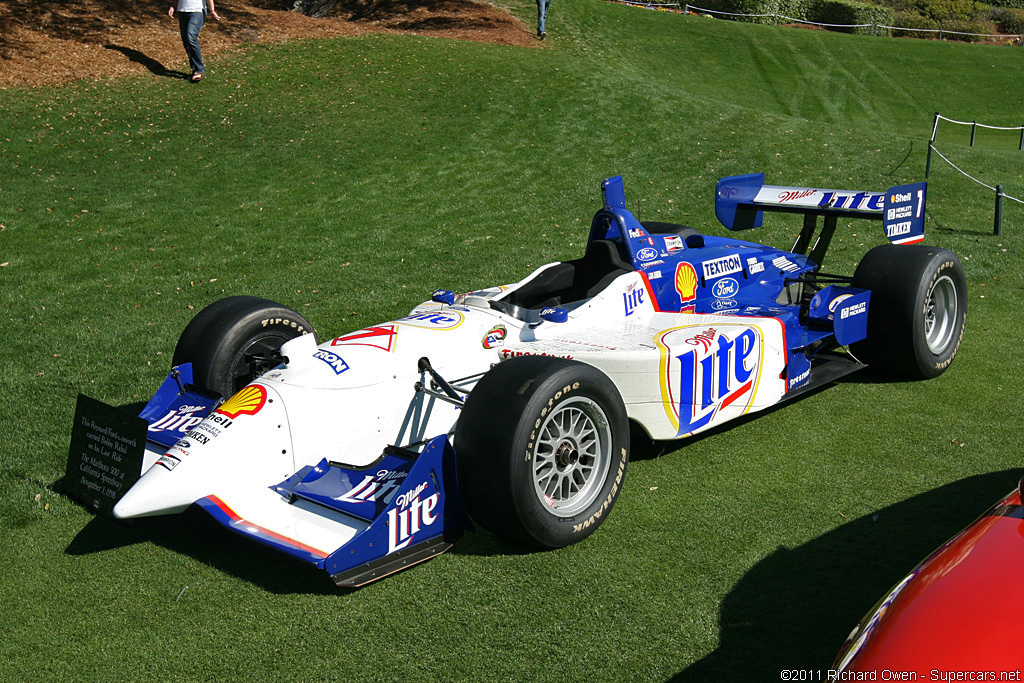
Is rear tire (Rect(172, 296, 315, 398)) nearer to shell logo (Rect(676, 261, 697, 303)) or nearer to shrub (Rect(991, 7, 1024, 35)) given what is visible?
shell logo (Rect(676, 261, 697, 303))

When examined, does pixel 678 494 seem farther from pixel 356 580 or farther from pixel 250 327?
pixel 250 327

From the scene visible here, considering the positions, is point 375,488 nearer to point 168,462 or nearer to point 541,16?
point 168,462

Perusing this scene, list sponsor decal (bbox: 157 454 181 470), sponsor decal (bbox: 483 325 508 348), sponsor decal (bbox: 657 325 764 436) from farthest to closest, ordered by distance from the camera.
→ sponsor decal (bbox: 483 325 508 348)
sponsor decal (bbox: 657 325 764 436)
sponsor decal (bbox: 157 454 181 470)

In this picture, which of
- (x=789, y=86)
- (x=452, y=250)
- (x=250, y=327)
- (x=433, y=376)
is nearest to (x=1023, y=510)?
(x=433, y=376)

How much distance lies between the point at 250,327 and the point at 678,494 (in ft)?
9.16

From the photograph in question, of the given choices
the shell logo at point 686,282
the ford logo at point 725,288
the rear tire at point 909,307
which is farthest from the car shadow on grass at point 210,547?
the rear tire at point 909,307

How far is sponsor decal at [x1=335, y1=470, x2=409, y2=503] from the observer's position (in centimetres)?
412

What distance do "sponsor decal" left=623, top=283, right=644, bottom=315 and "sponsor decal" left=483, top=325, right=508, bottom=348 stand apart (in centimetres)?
95

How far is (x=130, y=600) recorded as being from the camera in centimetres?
398

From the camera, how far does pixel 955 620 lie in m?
2.43

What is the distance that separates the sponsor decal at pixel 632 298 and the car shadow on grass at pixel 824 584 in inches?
78.9

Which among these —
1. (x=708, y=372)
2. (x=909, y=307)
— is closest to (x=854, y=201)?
(x=909, y=307)

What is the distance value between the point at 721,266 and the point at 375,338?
2.82 metres

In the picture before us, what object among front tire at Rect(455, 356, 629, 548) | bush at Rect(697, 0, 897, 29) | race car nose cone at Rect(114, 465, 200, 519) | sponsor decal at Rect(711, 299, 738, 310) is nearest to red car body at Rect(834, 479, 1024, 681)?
front tire at Rect(455, 356, 629, 548)
